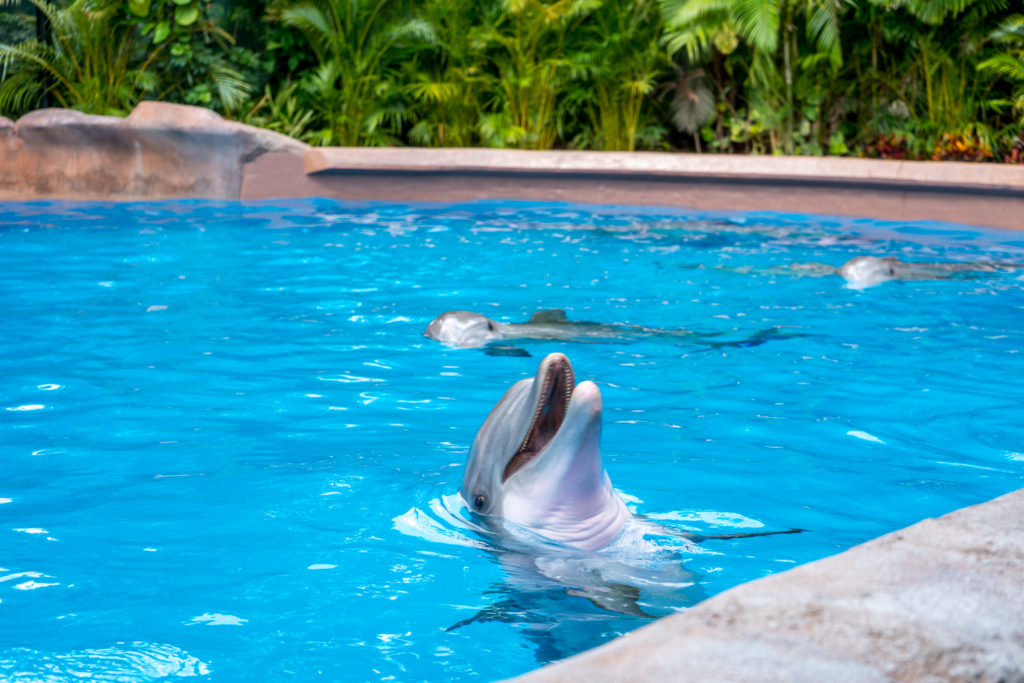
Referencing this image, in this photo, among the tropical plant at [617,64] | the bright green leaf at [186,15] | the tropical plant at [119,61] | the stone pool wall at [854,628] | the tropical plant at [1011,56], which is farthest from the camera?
the bright green leaf at [186,15]

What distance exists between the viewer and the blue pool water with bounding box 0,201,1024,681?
2783 mm

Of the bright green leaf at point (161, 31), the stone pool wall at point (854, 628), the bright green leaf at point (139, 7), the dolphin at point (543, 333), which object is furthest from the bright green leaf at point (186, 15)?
the stone pool wall at point (854, 628)

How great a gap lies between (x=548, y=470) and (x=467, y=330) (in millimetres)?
3132

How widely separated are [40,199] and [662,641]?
11.8 metres

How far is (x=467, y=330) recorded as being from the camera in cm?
576

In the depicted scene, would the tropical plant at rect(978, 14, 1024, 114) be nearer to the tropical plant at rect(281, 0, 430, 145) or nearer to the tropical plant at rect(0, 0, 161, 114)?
the tropical plant at rect(281, 0, 430, 145)

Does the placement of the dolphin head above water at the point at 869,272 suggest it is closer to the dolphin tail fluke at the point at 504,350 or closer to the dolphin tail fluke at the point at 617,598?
the dolphin tail fluke at the point at 504,350

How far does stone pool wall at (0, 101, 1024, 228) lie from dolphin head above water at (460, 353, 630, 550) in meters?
8.64

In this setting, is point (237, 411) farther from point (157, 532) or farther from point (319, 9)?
point (319, 9)

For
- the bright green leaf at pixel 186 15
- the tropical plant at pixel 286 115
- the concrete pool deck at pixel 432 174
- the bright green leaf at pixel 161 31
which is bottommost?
the concrete pool deck at pixel 432 174

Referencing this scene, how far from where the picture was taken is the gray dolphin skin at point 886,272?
7347 mm

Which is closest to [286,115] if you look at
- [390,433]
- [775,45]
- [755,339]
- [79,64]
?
[79,64]

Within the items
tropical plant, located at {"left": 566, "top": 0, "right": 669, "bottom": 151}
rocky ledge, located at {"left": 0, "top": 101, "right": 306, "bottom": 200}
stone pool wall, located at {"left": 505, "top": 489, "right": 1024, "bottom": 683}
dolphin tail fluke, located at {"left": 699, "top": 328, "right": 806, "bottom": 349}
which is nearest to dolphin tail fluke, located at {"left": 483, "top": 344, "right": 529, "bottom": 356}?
dolphin tail fluke, located at {"left": 699, "top": 328, "right": 806, "bottom": 349}

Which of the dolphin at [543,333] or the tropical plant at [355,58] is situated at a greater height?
the tropical plant at [355,58]
